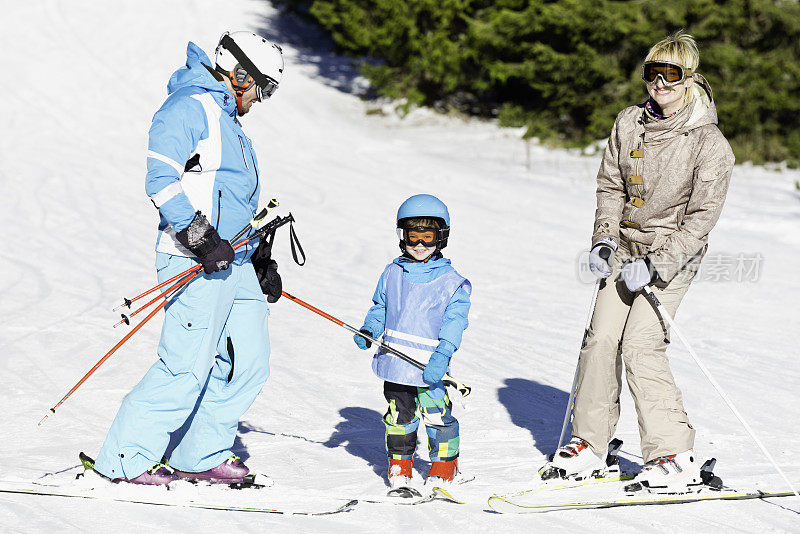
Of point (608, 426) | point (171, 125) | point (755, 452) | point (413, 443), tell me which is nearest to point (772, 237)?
point (755, 452)

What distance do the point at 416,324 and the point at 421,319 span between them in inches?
1.3

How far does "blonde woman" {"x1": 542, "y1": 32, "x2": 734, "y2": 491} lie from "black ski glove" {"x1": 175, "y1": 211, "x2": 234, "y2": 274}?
179cm

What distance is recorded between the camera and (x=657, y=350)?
4633mm

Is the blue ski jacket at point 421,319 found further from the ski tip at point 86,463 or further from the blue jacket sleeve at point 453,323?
the ski tip at point 86,463

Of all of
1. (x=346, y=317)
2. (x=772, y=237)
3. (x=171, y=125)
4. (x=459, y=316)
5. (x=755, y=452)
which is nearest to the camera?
(x=171, y=125)

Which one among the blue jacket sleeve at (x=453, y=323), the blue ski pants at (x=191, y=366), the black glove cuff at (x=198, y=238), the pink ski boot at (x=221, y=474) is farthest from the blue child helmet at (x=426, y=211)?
the pink ski boot at (x=221, y=474)

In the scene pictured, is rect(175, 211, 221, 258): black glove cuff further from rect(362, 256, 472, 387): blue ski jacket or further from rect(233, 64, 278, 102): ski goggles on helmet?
rect(362, 256, 472, 387): blue ski jacket

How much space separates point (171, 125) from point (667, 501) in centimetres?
287

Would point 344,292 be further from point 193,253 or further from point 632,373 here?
point 193,253

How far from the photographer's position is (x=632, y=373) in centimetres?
462

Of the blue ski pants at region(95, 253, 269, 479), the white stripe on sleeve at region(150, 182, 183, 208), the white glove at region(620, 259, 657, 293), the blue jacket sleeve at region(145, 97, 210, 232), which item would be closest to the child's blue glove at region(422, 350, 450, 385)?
the blue ski pants at region(95, 253, 269, 479)

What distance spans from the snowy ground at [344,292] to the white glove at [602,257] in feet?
3.09

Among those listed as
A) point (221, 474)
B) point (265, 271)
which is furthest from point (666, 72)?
point (221, 474)

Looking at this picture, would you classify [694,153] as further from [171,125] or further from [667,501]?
[171,125]
